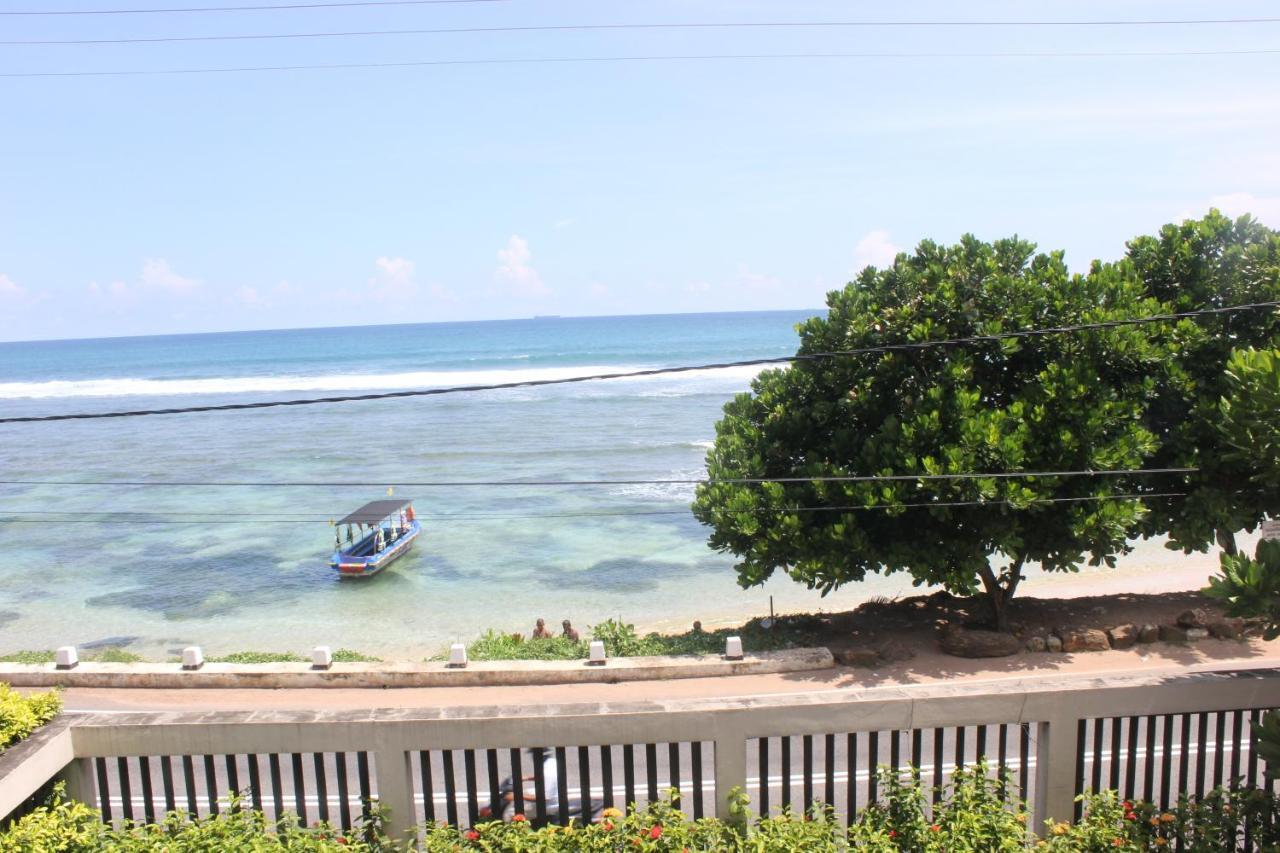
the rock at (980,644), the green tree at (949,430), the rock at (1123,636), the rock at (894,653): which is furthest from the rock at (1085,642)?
the rock at (894,653)

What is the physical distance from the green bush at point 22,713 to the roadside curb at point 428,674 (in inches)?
420

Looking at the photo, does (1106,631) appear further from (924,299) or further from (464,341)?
(464,341)

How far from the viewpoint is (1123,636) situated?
53.4ft

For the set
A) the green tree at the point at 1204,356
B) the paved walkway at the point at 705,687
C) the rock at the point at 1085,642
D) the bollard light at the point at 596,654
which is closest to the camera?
the green tree at the point at 1204,356

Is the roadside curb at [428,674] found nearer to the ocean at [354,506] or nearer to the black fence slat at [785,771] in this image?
the ocean at [354,506]

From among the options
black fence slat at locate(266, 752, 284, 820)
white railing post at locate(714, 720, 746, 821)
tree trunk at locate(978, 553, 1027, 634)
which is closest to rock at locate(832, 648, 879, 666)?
tree trunk at locate(978, 553, 1027, 634)

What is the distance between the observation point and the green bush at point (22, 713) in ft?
15.5

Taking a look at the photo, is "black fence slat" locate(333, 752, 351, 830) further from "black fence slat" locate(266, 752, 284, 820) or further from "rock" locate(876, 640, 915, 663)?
"rock" locate(876, 640, 915, 663)

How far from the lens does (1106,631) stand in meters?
16.4

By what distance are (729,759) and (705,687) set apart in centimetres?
1039

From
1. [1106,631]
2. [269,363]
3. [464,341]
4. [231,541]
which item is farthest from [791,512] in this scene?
[464,341]

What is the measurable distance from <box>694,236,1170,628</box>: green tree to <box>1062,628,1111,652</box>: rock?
4.54 feet

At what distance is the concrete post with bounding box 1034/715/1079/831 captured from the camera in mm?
5109

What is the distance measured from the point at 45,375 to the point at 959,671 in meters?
123
